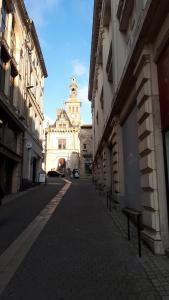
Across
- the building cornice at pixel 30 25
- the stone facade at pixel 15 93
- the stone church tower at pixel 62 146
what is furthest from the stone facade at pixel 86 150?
the stone facade at pixel 15 93

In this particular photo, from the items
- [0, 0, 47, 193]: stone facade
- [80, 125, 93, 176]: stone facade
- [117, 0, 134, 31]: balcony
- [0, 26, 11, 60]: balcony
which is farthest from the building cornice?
[80, 125, 93, 176]: stone facade

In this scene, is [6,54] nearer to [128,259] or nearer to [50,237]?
[50,237]

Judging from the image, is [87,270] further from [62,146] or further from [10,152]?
[62,146]

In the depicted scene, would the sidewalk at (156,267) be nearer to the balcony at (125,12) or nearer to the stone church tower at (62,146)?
the balcony at (125,12)

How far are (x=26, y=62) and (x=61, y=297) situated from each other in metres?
22.7

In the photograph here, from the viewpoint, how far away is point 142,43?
6.48 metres

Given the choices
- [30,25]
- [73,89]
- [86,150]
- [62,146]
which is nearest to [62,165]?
[62,146]

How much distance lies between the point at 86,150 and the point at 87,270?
62144mm

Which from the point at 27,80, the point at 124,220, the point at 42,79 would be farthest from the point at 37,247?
the point at 42,79

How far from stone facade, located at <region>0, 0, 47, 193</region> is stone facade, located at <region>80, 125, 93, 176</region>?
38.9 metres

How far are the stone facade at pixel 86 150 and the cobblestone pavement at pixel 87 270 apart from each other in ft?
190

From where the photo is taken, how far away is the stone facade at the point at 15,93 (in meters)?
17.2

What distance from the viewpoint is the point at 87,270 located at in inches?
190

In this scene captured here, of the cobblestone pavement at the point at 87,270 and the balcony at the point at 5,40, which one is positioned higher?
the balcony at the point at 5,40
